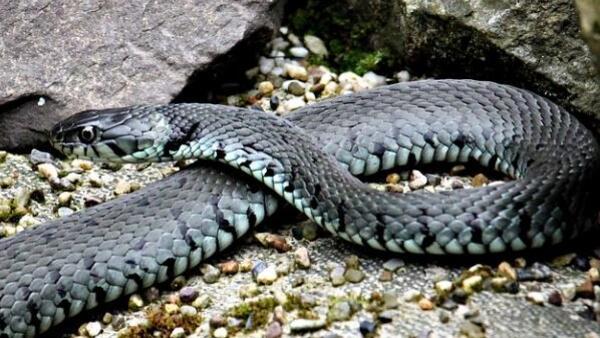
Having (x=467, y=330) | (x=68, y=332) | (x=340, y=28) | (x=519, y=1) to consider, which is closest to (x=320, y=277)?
(x=467, y=330)

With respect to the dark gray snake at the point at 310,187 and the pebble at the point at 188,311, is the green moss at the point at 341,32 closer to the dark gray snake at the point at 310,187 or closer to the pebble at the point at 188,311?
the dark gray snake at the point at 310,187

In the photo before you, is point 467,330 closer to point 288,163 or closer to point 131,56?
point 288,163

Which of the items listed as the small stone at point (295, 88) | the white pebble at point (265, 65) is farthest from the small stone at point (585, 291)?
the white pebble at point (265, 65)

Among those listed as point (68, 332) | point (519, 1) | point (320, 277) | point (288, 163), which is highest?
point (519, 1)

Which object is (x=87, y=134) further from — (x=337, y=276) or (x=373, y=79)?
(x=373, y=79)

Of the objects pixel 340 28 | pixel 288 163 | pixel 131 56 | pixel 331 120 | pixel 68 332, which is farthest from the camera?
pixel 340 28

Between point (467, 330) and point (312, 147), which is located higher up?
point (312, 147)

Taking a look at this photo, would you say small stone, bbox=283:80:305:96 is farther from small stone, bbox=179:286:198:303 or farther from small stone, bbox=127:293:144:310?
small stone, bbox=127:293:144:310
